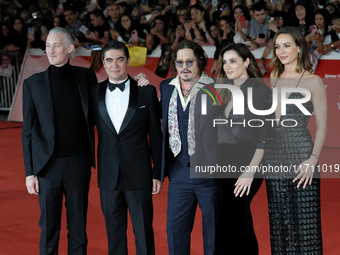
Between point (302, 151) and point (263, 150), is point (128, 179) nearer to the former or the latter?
point (263, 150)

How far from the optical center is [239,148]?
316 cm

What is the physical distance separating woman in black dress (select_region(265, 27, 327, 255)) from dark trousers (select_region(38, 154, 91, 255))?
1205mm

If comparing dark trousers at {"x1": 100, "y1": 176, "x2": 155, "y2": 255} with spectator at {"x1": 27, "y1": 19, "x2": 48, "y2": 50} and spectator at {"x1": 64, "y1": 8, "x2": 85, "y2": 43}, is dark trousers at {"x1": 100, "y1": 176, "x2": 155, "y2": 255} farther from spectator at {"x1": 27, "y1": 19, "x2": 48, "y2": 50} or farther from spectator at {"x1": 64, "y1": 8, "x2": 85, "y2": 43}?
spectator at {"x1": 27, "y1": 19, "x2": 48, "y2": 50}

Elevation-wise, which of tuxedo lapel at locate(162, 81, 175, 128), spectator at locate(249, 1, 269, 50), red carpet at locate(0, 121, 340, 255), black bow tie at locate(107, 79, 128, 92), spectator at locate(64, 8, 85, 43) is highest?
spectator at locate(64, 8, 85, 43)

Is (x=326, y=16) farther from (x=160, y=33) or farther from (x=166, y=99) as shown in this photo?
(x=166, y=99)

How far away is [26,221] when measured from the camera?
505 centimetres

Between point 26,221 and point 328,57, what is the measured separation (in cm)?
505

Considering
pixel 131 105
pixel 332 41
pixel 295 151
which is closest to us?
pixel 295 151

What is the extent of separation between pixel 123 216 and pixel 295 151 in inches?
44.8

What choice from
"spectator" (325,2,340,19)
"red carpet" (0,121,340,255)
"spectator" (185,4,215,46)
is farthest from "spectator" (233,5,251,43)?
"red carpet" (0,121,340,255)

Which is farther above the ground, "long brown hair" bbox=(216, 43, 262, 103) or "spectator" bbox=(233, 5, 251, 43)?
"spectator" bbox=(233, 5, 251, 43)

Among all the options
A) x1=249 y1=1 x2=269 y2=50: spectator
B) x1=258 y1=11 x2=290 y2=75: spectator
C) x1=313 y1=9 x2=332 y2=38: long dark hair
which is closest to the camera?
x1=313 y1=9 x2=332 y2=38: long dark hair

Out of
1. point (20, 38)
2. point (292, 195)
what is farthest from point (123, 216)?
point (20, 38)

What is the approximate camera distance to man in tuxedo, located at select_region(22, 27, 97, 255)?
11.2 feet
